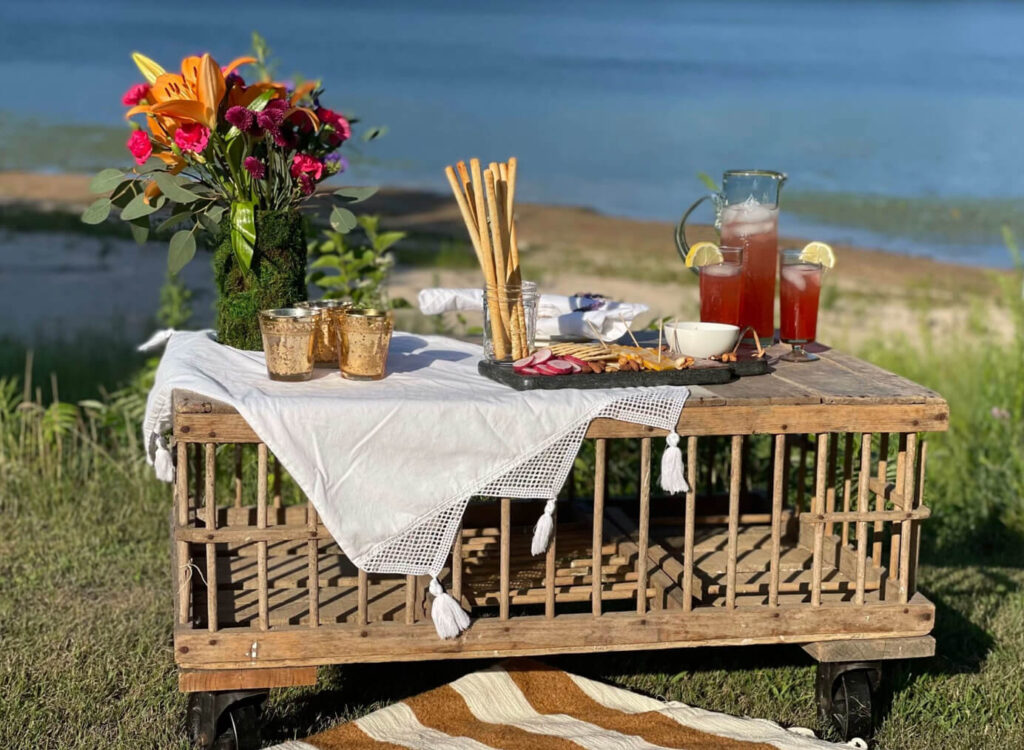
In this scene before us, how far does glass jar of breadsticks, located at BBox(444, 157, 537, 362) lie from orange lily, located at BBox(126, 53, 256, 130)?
469 millimetres

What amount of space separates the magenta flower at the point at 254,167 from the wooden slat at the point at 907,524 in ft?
4.35

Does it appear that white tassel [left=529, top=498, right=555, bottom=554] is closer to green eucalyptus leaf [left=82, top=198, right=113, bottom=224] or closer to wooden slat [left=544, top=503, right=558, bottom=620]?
wooden slat [left=544, top=503, right=558, bottom=620]

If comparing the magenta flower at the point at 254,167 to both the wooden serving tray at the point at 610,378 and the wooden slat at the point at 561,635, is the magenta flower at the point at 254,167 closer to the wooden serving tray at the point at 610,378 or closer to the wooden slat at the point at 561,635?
the wooden serving tray at the point at 610,378

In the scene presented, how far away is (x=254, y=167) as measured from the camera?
2.50 metres

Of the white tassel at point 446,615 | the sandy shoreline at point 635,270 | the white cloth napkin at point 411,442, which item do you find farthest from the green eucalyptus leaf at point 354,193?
the sandy shoreline at point 635,270

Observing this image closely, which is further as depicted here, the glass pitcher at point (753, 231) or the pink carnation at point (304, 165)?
the glass pitcher at point (753, 231)

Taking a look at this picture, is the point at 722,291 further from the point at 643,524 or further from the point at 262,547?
the point at 262,547

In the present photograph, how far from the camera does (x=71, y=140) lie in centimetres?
1419

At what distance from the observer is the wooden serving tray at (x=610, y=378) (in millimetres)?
2324

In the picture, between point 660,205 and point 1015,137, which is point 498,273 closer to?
point 660,205

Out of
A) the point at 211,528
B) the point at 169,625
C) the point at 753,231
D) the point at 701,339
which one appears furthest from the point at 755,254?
the point at 169,625

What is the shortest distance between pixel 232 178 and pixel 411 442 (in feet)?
2.38

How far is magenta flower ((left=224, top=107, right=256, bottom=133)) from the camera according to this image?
2.46m

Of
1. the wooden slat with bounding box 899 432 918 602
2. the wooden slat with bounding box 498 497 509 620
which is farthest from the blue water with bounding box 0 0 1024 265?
the wooden slat with bounding box 498 497 509 620
